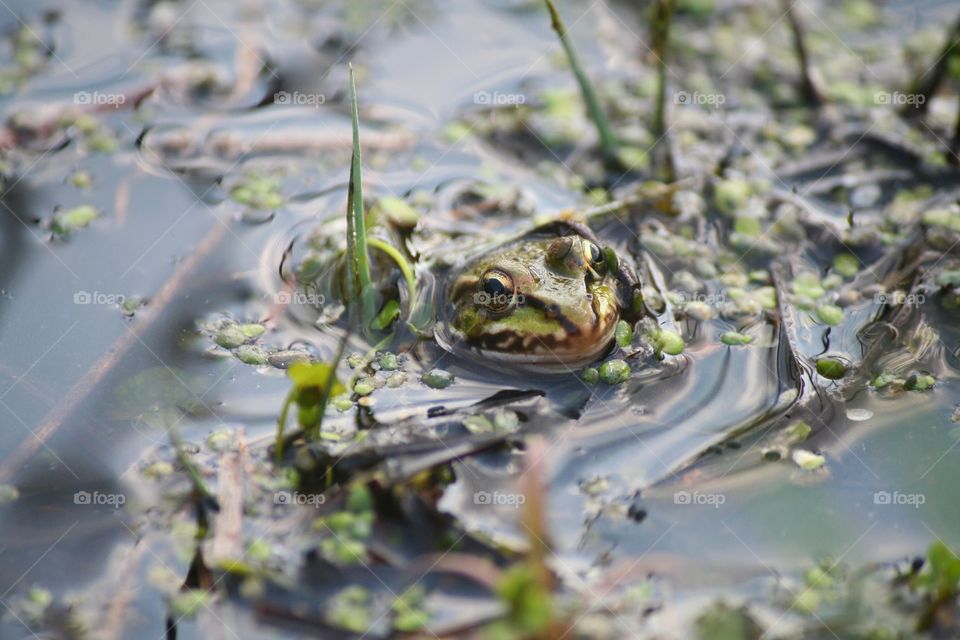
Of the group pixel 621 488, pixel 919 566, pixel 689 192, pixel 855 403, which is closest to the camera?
pixel 919 566

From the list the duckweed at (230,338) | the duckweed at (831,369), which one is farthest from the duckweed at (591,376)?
the duckweed at (230,338)

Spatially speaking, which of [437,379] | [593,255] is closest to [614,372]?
[593,255]

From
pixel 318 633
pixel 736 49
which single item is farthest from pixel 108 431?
pixel 736 49

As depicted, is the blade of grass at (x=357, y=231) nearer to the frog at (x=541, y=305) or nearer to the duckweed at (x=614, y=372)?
the frog at (x=541, y=305)

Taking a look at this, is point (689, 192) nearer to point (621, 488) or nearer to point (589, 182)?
point (589, 182)

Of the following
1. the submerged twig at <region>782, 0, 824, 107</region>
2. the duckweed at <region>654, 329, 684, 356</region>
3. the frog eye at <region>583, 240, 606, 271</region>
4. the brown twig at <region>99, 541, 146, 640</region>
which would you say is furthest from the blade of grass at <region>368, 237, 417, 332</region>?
the submerged twig at <region>782, 0, 824, 107</region>

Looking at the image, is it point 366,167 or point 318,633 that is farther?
point 366,167

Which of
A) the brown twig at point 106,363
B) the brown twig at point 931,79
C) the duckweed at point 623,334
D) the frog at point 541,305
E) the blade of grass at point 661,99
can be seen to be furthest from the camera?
the brown twig at point 931,79
